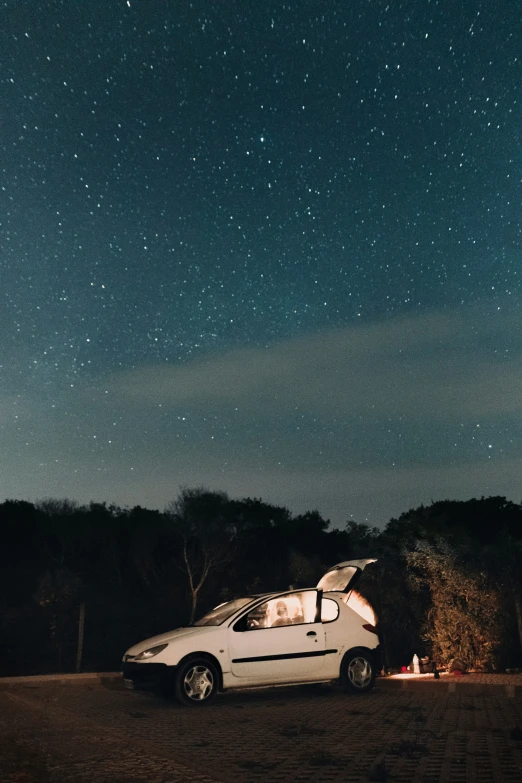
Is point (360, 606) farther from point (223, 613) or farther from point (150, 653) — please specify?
point (150, 653)

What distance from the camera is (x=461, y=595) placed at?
47.1 feet

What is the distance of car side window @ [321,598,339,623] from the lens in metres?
12.3

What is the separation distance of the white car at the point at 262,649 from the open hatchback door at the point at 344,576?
27cm

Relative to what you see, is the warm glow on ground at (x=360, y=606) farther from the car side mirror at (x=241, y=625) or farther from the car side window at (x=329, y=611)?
the car side mirror at (x=241, y=625)

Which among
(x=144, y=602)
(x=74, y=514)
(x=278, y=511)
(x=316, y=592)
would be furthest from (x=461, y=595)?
(x=74, y=514)

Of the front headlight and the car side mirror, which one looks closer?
the front headlight

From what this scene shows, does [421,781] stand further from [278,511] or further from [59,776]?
[278,511]

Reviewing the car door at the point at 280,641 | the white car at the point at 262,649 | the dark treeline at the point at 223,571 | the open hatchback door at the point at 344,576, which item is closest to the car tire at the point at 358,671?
the white car at the point at 262,649

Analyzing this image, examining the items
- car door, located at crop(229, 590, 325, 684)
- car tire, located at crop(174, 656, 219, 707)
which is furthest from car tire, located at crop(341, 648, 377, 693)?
car tire, located at crop(174, 656, 219, 707)

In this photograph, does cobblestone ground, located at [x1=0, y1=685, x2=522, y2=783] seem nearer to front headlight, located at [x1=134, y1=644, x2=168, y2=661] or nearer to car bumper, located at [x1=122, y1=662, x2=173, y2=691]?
car bumper, located at [x1=122, y1=662, x2=173, y2=691]

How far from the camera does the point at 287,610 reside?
12.2 m

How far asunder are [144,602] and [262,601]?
58.1 feet

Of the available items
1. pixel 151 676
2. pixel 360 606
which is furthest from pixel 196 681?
pixel 360 606

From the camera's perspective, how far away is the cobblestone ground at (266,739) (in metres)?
6.28
